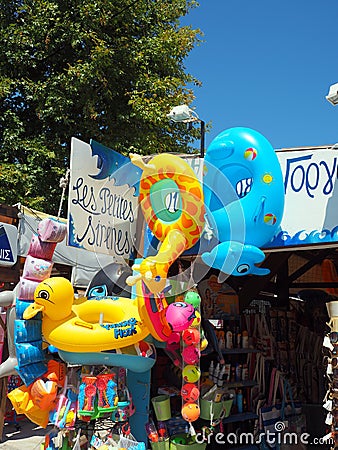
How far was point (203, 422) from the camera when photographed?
212 inches

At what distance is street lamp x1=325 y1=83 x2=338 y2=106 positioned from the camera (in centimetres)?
444

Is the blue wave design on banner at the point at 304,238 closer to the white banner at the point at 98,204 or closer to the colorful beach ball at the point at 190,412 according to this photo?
the white banner at the point at 98,204

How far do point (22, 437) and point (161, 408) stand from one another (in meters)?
2.45

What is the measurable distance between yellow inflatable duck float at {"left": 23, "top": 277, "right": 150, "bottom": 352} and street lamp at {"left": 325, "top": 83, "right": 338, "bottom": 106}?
2303 mm

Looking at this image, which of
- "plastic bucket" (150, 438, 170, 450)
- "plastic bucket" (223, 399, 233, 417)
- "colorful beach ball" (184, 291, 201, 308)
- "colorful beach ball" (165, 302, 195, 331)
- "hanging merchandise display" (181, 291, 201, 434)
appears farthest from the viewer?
"plastic bucket" (223, 399, 233, 417)

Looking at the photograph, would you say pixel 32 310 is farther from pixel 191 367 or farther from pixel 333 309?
pixel 333 309

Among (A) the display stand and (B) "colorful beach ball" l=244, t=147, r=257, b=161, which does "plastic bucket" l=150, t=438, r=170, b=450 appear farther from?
(B) "colorful beach ball" l=244, t=147, r=257, b=161

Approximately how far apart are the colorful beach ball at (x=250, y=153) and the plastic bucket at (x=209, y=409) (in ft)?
7.74

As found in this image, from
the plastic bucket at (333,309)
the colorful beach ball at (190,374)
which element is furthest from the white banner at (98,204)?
the plastic bucket at (333,309)

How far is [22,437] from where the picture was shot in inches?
259

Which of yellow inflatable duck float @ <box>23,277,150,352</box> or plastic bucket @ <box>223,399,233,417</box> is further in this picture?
plastic bucket @ <box>223,399,233,417</box>

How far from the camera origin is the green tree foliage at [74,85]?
1003cm

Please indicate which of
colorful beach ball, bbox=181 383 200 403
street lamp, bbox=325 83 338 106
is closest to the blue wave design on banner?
street lamp, bbox=325 83 338 106

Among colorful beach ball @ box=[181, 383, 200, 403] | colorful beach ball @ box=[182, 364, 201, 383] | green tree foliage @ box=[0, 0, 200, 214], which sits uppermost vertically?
green tree foliage @ box=[0, 0, 200, 214]
